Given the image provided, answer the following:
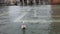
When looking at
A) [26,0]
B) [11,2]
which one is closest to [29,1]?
[26,0]

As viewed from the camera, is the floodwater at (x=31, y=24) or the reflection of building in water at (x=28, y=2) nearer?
the floodwater at (x=31, y=24)

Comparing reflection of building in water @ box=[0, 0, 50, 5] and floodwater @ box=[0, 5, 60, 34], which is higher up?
floodwater @ box=[0, 5, 60, 34]

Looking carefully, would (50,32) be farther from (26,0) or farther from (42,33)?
(26,0)

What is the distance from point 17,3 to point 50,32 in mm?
4736

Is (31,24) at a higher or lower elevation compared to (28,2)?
higher

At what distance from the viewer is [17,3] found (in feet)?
20.6

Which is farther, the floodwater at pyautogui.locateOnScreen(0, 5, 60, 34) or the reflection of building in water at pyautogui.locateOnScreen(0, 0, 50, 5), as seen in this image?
the reflection of building in water at pyautogui.locateOnScreen(0, 0, 50, 5)

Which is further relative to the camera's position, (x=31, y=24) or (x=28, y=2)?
(x=28, y=2)

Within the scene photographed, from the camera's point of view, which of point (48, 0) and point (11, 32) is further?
point (48, 0)

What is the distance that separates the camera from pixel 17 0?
251 inches

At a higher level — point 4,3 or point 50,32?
point 50,32

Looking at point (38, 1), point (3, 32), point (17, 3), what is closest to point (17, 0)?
point (17, 3)

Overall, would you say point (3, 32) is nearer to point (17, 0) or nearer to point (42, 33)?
point (42, 33)

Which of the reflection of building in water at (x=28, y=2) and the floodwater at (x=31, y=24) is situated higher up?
the floodwater at (x=31, y=24)
